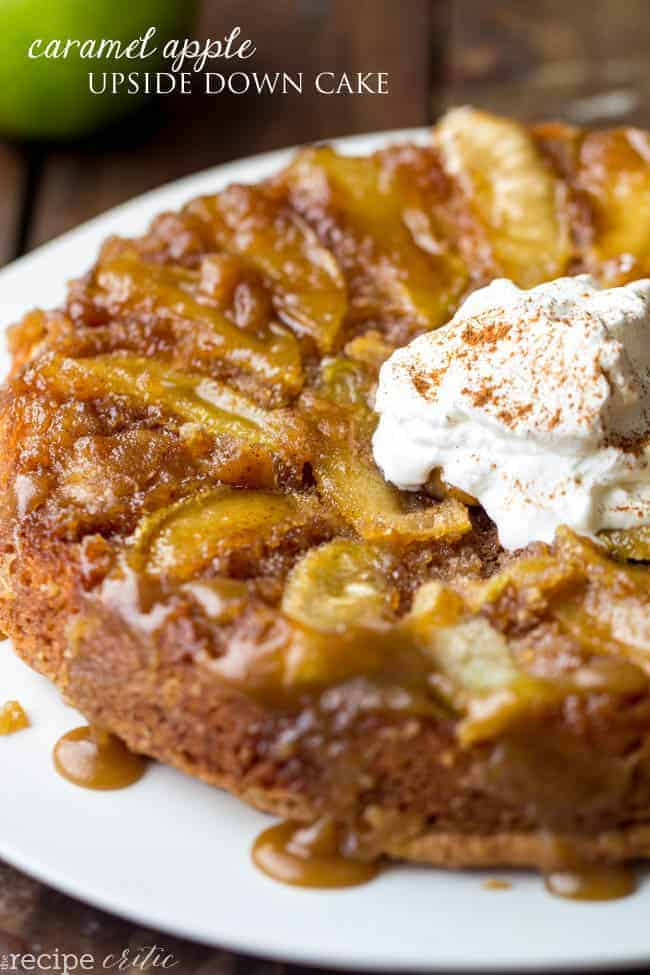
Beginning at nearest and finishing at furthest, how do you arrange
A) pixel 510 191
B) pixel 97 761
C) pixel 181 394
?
pixel 97 761 < pixel 181 394 < pixel 510 191

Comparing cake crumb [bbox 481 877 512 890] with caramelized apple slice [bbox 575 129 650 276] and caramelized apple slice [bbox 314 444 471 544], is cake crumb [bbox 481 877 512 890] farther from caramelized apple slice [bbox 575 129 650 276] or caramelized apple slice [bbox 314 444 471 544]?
caramelized apple slice [bbox 575 129 650 276]

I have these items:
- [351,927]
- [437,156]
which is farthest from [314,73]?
[351,927]

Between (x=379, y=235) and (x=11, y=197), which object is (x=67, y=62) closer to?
(x=11, y=197)

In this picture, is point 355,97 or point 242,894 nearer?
point 242,894

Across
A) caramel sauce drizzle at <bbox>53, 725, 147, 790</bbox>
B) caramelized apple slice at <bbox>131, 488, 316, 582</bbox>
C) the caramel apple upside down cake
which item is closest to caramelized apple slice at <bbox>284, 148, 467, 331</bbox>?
the caramel apple upside down cake

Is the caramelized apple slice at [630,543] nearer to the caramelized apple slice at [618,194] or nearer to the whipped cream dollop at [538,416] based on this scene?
the whipped cream dollop at [538,416]

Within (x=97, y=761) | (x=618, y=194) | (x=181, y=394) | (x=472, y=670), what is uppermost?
(x=618, y=194)

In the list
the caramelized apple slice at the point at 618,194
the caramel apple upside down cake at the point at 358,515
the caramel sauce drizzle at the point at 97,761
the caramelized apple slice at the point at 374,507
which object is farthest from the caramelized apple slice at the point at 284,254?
the caramel sauce drizzle at the point at 97,761

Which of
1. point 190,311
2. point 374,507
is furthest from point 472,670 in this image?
point 190,311
